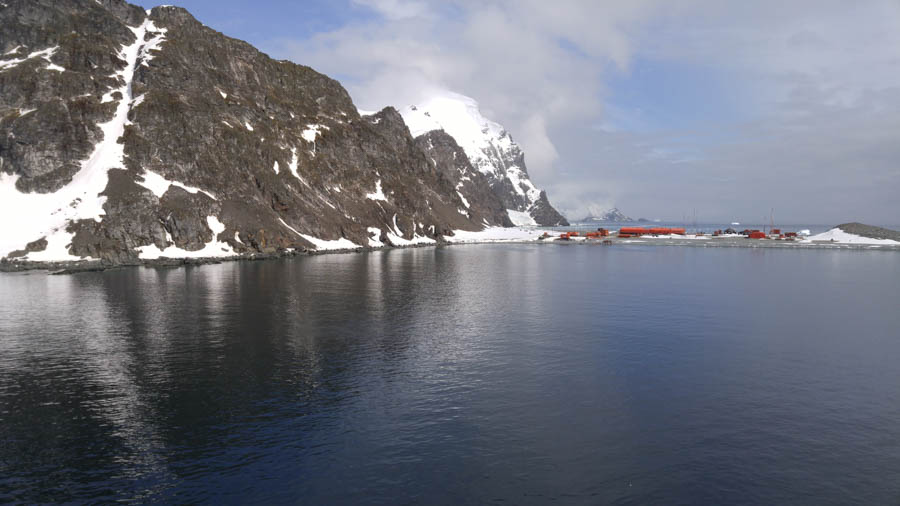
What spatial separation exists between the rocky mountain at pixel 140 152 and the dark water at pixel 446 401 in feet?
215

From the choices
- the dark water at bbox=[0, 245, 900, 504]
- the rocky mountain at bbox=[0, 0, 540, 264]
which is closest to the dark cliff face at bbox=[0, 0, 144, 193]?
the rocky mountain at bbox=[0, 0, 540, 264]

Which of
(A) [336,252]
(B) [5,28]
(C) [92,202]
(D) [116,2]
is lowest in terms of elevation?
(A) [336,252]

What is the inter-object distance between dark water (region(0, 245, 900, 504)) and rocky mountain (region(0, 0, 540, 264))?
6552 cm

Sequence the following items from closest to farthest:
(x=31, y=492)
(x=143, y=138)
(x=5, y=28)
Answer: (x=31, y=492), (x=143, y=138), (x=5, y=28)

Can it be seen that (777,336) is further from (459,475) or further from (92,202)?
(92,202)

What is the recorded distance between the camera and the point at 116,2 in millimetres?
188250

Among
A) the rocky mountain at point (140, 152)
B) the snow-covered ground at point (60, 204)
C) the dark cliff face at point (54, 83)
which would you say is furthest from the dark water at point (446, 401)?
the dark cliff face at point (54, 83)

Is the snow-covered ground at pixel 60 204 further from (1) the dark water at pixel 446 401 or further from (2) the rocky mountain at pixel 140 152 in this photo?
(1) the dark water at pixel 446 401

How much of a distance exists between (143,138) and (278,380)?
462ft

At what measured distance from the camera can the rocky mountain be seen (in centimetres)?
12988

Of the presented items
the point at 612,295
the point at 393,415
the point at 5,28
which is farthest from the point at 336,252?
the point at 393,415

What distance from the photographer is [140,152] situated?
148250 millimetres

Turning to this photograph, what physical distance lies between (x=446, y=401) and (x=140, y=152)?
14721 cm

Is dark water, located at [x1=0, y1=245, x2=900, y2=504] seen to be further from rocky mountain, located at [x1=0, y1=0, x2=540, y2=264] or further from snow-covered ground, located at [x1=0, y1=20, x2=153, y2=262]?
rocky mountain, located at [x1=0, y1=0, x2=540, y2=264]
